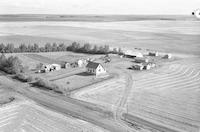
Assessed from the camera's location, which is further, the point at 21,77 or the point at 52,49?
the point at 52,49

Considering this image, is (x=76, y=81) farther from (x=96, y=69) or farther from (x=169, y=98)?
(x=169, y=98)

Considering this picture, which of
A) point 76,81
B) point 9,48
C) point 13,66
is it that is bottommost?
point 76,81

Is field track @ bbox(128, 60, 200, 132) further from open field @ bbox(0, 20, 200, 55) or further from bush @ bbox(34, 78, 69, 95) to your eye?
open field @ bbox(0, 20, 200, 55)

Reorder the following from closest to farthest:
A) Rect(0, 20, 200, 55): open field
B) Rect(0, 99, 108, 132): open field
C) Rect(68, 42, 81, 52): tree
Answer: Rect(0, 99, 108, 132): open field, Rect(68, 42, 81, 52): tree, Rect(0, 20, 200, 55): open field

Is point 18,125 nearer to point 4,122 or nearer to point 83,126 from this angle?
point 4,122

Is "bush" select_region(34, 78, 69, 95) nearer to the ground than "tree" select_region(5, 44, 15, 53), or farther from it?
nearer to the ground

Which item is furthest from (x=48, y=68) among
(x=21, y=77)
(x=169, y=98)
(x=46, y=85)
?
(x=169, y=98)

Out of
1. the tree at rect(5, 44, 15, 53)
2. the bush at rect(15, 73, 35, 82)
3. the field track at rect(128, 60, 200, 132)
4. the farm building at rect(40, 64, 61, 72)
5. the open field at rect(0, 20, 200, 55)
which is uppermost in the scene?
the open field at rect(0, 20, 200, 55)

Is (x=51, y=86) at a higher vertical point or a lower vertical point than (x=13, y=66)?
lower

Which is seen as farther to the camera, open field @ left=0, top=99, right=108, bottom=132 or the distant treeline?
the distant treeline

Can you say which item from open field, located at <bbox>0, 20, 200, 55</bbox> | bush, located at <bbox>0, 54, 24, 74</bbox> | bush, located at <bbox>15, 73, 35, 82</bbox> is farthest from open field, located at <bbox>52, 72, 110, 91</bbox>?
open field, located at <bbox>0, 20, 200, 55</bbox>

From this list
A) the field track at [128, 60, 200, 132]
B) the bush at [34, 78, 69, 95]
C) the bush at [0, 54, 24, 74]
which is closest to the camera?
the field track at [128, 60, 200, 132]
